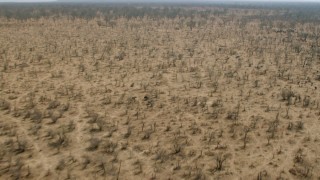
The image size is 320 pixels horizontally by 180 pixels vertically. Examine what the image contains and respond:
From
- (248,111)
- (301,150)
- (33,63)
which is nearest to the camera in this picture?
(301,150)

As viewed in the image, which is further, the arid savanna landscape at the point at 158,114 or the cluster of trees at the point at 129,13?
the cluster of trees at the point at 129,13

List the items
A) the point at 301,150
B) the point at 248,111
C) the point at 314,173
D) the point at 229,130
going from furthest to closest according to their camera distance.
→ 1. the point at 248,111
2. the point at 229,130
3. the point at 301,150
4. the point at 314,173

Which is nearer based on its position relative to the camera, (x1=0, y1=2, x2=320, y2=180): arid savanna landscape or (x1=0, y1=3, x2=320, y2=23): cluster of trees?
(x1=0, y1=2, x2=320, y2=180): arid savanna landscape

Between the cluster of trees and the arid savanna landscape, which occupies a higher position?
the arid savanna landscape

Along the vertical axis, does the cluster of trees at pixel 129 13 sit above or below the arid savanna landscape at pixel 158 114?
below

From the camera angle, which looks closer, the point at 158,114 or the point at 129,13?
the point at 158,114

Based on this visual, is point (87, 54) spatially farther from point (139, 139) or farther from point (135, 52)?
Result: point (139, 139)

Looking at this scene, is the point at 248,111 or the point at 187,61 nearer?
the point at 248,111

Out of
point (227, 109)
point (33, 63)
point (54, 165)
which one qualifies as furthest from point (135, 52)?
point (54, 165)
